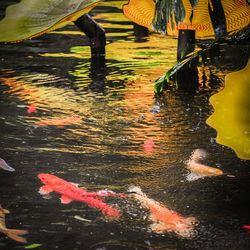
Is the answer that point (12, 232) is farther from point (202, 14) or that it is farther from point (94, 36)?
point (94, 36)

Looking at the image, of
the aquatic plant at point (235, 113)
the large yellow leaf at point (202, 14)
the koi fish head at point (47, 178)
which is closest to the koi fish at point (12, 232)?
the koi fish head at point (47, 178)

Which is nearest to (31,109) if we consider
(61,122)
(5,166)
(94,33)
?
(61,122)

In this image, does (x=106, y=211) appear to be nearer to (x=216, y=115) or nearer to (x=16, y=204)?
(x=16, y=204)

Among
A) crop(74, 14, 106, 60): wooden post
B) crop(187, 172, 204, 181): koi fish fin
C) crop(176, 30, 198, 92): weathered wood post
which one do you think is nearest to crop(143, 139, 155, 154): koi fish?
crop(187, 172, 204, 181): koi fish fin

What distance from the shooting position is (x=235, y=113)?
2533 mm

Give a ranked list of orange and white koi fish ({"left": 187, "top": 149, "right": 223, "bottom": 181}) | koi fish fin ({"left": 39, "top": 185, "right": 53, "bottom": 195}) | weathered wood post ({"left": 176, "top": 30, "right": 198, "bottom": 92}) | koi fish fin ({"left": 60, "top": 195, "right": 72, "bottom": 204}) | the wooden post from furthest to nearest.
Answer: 1. the wooden post
2. weathered wood post ({"left": 176, "top": 30, "right": 198, "bottom": 92})
3. orange and white koi fish ({"left": 187, "top": 149, "right": 223, "bottom": 181})
4. koi fish fin ({"left": 39, "top": 185, "right": 53, "bottom": 195})
5. koi fish fin ({"left": 60, "top": 195, "right": 72, "bottom": 204})

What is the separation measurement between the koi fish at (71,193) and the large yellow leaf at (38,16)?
85cm

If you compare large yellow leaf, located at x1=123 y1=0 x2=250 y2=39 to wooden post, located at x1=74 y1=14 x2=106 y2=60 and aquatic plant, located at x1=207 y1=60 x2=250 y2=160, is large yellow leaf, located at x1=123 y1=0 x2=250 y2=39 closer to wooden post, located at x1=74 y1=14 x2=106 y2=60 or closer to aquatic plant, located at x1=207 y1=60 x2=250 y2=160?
aquatic plant, located at x1=207 y1=60 x2=250 y2=160

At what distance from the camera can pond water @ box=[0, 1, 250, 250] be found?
2.18 m

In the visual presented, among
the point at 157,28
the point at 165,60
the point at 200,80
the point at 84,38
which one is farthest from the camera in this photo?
the point at 84,38

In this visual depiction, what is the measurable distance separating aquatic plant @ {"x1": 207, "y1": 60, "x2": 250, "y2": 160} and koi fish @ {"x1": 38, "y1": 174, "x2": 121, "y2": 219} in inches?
29.1

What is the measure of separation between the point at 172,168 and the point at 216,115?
1.71 ft

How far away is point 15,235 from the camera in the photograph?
2.12m

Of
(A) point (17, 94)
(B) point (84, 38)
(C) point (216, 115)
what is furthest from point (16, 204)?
(B) point (84, 38)
